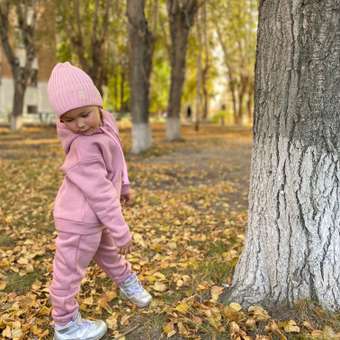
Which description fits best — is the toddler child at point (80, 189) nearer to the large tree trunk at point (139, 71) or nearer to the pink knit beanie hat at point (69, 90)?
the pink knit beanie hat at point (69, 90)

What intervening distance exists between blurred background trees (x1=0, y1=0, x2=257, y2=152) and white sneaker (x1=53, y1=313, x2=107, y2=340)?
32.7 feet

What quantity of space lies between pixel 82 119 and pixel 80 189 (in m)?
0.42

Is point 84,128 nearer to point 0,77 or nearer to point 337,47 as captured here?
point 337,47

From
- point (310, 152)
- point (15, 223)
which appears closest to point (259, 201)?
point (310, 152)

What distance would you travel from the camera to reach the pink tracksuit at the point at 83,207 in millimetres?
2613

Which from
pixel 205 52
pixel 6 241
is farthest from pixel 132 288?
pixel 205 52

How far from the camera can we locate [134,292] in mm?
3271

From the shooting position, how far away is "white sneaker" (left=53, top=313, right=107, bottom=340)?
2812 millimetres

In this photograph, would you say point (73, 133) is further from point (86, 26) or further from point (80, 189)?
point (86, 26)

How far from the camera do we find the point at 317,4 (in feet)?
8.50

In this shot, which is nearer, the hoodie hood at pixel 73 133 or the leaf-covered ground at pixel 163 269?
the hoodie hood at pixel 73 133

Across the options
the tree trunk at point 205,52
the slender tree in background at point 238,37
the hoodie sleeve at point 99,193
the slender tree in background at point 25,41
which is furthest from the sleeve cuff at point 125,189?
the slender tree in background at point 238,37

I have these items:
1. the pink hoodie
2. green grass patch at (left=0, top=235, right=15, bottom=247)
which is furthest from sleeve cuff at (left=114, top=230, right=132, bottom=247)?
green grass patch at (left=0, top=235, right=15, bottom=247)

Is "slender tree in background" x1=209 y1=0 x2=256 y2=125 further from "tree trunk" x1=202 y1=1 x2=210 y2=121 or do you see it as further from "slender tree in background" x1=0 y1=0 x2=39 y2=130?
"slender tree in background" x1=0 y1=0 x2=39 y2=130
